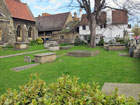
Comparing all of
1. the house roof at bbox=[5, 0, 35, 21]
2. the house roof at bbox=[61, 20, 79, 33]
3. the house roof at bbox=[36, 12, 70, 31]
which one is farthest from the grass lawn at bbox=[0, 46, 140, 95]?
the house roof at bbox=[36, 12, 70, 31]

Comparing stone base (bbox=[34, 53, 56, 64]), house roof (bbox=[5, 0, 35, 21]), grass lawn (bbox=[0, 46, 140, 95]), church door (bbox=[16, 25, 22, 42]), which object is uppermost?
house roof (bbox=[5, 0, 35, 21])

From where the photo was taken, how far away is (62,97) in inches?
79.4

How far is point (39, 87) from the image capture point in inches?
94.4

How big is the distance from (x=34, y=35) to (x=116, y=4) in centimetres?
2096

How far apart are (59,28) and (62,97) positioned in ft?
125

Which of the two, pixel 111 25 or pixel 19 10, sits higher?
pixel 19 10

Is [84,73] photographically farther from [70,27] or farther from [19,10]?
[70,27]

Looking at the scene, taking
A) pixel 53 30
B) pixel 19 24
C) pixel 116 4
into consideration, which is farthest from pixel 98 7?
pixel 53 30

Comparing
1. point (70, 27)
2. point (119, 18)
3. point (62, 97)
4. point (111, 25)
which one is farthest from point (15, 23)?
point (62, 97)

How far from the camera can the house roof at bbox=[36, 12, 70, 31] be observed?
40.2 meters

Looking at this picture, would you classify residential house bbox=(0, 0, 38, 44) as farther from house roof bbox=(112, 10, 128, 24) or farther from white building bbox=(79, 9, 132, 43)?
house roof bbox=(112, 10, 128, 24)

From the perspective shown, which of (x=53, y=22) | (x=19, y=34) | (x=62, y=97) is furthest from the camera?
(x=53, y=22)

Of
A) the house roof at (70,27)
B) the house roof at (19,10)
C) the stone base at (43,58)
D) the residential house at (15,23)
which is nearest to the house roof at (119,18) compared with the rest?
the house roof at (70,27)

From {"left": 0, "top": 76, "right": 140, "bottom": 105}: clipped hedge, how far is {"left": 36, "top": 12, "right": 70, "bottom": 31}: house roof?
123 ft
